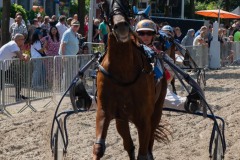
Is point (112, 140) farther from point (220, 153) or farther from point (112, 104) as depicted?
point (112, 104)

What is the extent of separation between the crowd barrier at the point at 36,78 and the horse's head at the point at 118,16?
4851 millimetres

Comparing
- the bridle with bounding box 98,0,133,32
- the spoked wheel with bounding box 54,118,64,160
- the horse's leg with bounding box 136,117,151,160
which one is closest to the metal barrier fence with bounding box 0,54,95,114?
the spoked wheel with bounding box 54,118,64,160

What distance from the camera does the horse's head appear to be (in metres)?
5.21

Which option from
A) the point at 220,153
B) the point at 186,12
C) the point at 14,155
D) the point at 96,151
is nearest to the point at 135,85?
the point at 96,151

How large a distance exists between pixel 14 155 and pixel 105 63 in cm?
268

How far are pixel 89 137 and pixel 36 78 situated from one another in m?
3.24

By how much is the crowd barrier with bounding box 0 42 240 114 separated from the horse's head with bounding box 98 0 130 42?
15.9 ft

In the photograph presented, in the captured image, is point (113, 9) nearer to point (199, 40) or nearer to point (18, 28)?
point (18, 28)

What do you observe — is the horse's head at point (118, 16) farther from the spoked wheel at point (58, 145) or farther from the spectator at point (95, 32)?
the spectator at point (95, 32)

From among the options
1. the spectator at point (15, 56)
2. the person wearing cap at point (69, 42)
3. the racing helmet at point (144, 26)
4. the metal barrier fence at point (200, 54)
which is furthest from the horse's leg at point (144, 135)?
the metal barrier fence at point (200, 54)

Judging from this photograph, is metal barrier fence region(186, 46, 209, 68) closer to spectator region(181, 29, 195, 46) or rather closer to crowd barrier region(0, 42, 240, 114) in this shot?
spectator region(181, 29, 195, 46)

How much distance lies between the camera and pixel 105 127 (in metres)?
5.77

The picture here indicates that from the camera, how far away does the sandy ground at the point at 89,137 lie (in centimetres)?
813

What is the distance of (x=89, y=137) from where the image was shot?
30.3 ft
